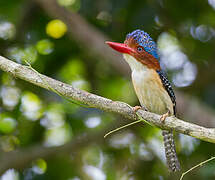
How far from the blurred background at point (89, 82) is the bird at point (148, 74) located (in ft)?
2.99

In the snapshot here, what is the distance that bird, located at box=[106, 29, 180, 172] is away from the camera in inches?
145

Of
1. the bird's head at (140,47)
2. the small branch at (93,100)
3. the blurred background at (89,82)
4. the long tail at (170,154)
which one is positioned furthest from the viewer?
the blurred background at (89,82)

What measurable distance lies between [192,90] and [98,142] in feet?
4.37

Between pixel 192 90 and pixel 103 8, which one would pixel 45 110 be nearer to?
pixel 103 8

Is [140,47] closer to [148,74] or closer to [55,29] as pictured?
[148,74]

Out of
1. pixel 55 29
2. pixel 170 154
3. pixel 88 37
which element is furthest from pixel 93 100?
pixel 55 29

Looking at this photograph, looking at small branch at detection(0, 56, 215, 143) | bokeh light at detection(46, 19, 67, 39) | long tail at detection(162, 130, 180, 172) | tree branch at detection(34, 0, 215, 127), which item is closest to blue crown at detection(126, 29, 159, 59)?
long tail at detection(162, 130, 180, 172)

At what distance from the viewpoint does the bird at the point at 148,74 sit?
3.70m

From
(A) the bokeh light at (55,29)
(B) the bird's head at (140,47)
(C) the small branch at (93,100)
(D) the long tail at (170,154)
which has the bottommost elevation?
(D) the long tail at (170,154)

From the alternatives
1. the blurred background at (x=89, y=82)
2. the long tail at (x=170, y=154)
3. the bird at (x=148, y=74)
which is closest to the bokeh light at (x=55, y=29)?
the blurred background at (x=89, y=82)

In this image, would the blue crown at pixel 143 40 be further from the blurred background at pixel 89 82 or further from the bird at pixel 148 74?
the blurred background at pixel 89 82

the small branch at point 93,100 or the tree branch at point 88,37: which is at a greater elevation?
the tree branch at point 88,37

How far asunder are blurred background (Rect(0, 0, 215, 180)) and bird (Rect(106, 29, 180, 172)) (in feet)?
2.99

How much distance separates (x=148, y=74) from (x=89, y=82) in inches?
78.2
